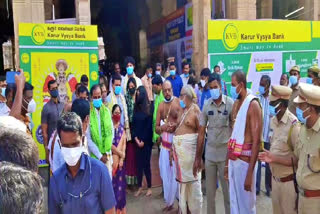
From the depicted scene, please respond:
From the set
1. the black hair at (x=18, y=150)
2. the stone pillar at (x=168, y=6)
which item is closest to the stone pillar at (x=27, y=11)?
the black hair at (x=18, y=150)

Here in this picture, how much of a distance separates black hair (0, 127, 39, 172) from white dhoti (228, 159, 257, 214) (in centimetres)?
247

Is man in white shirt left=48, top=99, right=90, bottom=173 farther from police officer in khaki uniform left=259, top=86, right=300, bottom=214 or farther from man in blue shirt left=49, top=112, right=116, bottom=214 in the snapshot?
police officer in khaki uniform left=259, top=86, right=300, bottom=214

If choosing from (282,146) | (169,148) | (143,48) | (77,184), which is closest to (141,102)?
(169,148)

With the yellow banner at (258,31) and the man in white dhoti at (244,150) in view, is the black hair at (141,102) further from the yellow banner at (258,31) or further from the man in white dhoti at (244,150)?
the yellow banner at (258,31)

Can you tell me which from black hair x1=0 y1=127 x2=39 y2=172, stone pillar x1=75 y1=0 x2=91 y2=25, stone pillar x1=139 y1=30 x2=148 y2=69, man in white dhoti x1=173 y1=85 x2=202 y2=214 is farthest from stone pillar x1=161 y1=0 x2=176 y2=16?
black hair x1=0 y1=127 x2=39 y2=172

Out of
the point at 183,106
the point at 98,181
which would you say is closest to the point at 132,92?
the point at 183,106

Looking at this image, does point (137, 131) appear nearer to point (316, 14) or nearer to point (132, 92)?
point (132, 92)

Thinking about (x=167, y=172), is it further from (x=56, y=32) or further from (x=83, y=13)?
(x=83, y=13)

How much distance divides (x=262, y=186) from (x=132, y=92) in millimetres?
2826

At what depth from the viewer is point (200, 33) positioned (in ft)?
28.6

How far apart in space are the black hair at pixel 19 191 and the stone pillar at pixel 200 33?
750 centimetres

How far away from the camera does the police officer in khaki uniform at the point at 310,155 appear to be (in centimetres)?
298

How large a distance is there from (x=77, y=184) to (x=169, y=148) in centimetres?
284

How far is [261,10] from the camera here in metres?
14.1
